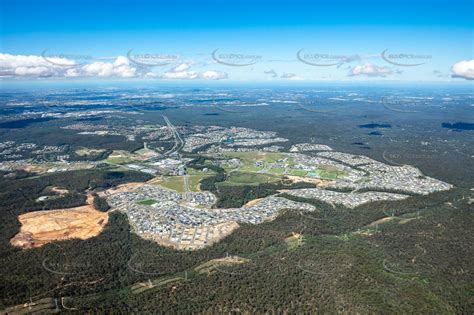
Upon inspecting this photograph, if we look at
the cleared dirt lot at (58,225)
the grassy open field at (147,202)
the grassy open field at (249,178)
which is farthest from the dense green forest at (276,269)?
the grassy open field at (249,178)

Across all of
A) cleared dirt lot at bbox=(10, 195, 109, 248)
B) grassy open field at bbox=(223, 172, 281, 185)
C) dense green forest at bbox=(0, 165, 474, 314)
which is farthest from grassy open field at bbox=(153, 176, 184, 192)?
dense green forest at bbox=(0, 165, 474, 314)

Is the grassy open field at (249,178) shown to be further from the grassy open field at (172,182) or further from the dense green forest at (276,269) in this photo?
the dense green forest at (276,269)

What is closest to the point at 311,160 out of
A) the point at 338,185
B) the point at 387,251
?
the point at 338,185

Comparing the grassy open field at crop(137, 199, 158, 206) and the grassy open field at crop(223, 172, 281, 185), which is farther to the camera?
the grassy open field at crop(223, 172, 281, 185)

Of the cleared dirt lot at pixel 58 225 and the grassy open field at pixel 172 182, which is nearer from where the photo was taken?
the cleared dirt lot at pixel 58 225

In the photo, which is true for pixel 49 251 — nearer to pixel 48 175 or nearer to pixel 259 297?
pixel 259 297

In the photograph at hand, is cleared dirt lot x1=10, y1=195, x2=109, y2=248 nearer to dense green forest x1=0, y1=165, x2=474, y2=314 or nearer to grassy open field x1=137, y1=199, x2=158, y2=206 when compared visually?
dense green forest x1=0, y1=165, x2=474, y2=314

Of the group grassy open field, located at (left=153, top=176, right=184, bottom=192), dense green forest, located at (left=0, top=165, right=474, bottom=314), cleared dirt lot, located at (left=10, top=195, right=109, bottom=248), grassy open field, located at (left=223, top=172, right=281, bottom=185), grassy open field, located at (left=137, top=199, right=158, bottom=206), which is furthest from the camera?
grassy open field, located at (left=223, top=172, right=281, bottom=185)

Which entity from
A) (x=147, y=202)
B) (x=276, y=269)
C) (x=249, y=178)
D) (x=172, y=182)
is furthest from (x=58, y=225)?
(x=249, y=178)
